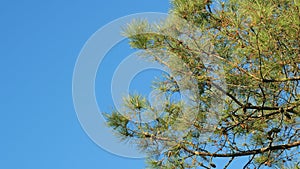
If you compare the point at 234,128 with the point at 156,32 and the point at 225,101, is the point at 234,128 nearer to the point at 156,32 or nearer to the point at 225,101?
the point at 225,101

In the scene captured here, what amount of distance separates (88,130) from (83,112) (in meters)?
0.08

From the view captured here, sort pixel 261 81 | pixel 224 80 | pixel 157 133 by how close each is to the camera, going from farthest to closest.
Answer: pixel 157 133 < pixel 224 80 < pixel 261 81

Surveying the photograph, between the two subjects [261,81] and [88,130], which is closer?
[261,81]

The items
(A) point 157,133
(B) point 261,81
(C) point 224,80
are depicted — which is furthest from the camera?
(A) point 157,133

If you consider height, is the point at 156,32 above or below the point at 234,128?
above

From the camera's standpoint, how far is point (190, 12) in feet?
7.84

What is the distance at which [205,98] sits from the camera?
239cm

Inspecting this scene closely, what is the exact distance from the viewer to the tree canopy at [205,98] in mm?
2184

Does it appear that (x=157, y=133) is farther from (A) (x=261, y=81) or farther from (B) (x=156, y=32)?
(A) (x=261, y=81)

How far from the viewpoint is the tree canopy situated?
2184mm

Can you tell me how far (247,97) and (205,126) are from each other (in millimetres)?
237

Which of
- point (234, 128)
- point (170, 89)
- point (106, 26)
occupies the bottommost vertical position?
point (234, 128)

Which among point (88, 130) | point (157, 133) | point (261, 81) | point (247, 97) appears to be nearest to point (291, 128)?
point (247, 97)

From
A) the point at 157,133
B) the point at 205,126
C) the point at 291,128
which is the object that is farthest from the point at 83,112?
the point at 291,128
